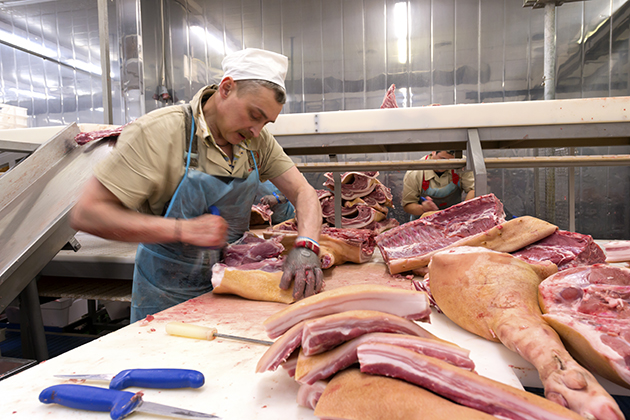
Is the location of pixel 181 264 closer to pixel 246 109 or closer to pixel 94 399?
pixel 246 109

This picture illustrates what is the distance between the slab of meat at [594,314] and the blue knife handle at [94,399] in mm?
1101

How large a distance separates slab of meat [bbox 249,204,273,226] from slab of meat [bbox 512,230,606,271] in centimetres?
281

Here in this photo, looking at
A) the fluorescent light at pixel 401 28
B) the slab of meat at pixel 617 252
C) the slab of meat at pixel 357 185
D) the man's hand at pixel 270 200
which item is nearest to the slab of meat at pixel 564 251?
the slab of meat at pixel 617 252

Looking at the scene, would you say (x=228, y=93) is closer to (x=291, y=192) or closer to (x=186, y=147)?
(x=186, y=147)

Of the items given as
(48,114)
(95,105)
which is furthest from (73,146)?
(48,114)

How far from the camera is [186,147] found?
1888mm

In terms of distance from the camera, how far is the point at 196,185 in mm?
1891

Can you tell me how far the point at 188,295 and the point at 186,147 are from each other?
0.88 m

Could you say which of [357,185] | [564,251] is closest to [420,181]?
[357,185]

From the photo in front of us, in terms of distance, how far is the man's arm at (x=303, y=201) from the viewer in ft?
6.98

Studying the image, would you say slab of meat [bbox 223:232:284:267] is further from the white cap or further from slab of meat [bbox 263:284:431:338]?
slab of meat [bbox 263:284:431:338]

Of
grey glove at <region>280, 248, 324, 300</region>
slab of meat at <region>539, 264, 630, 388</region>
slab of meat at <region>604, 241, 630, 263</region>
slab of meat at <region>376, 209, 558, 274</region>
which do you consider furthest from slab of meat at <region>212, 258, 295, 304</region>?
slab of meat at <region>604, 241, 630, 263</region>

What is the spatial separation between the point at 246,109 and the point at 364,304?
1.26 meters

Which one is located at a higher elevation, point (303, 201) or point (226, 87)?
point (226, 87)
